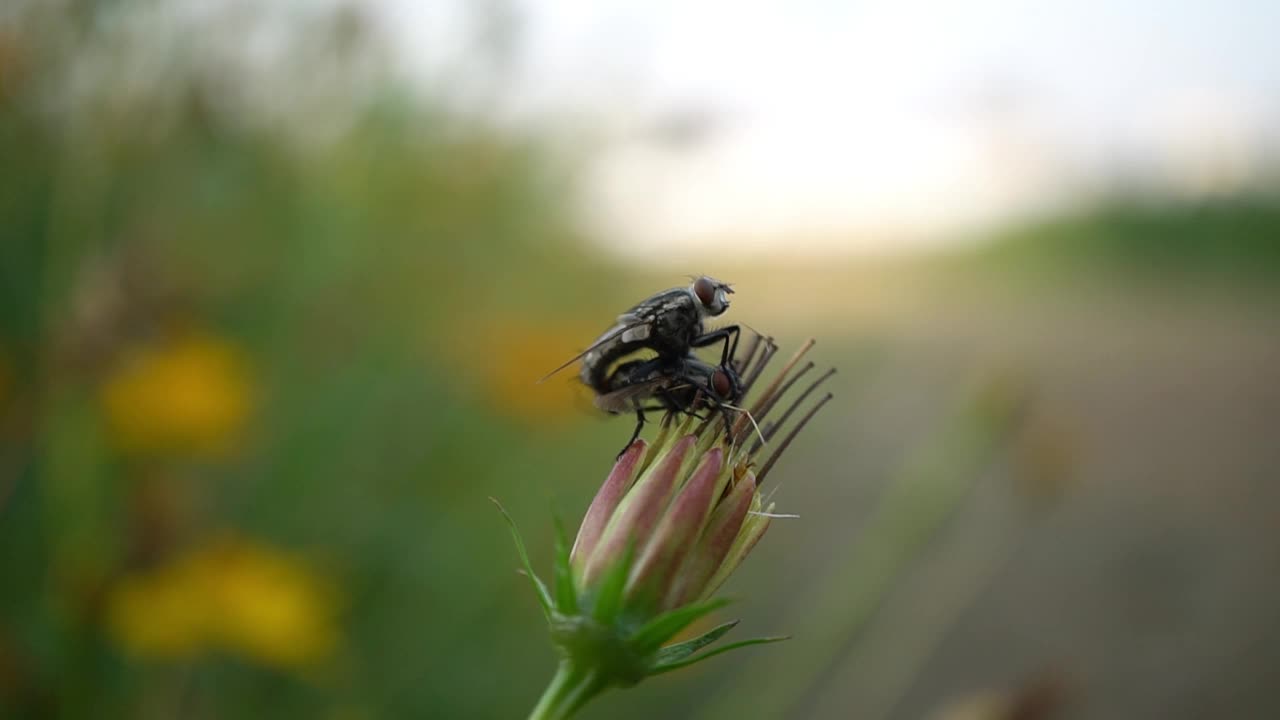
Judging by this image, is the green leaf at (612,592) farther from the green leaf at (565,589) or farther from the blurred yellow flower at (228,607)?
the blurred yellow flower at (228,607)

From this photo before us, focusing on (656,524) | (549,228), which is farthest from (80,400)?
(549,228)

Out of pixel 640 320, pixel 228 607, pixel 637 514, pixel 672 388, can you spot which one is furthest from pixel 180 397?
pixel 637 514

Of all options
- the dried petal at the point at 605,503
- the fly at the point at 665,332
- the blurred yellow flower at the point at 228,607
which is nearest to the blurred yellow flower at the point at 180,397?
the blurred yellow flower at the point at 228,607

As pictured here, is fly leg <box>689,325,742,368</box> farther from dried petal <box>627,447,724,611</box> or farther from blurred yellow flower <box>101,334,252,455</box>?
blurred yellow flower <box>101,334,252,455</box>

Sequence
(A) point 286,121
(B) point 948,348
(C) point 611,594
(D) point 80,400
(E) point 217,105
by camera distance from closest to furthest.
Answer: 1. (C) point 611,594
2. (D) point 80,400
3. (E) point 217,105
4. (A) point 286,121
5. (B) point 948,348

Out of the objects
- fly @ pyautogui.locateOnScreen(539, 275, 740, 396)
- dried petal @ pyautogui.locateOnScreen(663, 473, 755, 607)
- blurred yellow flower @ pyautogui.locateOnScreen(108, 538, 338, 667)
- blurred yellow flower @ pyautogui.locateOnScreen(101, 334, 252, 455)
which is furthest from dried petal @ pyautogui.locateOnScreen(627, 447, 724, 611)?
blurred yellow flower @ pyautogui.locateOnScreen(101, 334, 252, 455)

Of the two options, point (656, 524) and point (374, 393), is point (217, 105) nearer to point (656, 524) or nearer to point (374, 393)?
point (374, 393)
